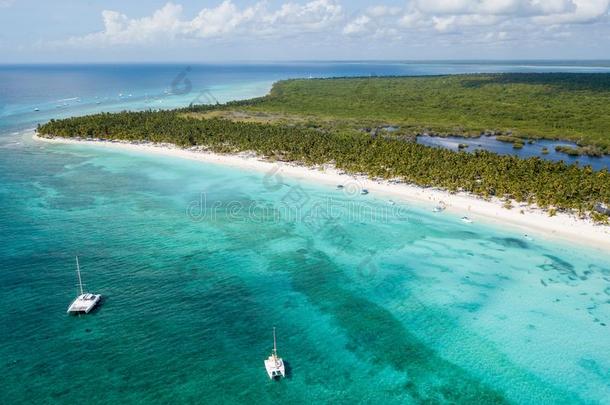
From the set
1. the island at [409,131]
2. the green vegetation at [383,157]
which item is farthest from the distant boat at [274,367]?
the green vegetation at [383,157]

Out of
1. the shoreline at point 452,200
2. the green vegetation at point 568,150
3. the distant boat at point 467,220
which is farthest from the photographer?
the green vegetation at point 568,150

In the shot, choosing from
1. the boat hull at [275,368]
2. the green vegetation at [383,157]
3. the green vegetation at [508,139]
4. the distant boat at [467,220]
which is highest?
the green vegetation at [383,157]

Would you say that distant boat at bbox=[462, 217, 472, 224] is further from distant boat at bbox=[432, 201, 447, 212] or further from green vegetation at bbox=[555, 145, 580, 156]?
green vegetation at bbox=[555, 145, 580, 156]

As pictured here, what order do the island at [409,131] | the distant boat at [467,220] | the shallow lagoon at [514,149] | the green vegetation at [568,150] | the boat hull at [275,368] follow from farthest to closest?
the green vegetation at [568,150] → the shallow lagoon at [514,149] → the island at [409,131] → the distant boat at [467,220] → the boat hull at [275,368]

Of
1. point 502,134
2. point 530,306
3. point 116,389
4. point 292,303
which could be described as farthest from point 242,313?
point 502,134

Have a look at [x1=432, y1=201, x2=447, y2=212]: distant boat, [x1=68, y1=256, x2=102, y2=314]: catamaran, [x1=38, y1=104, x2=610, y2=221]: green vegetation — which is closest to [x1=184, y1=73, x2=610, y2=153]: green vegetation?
[x1=38, y1=104, x2=610, y2=221]: green vegetation

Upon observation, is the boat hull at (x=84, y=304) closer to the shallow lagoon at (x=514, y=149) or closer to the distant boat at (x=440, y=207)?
the distant boat at (x=440, y=207)
